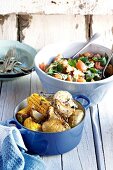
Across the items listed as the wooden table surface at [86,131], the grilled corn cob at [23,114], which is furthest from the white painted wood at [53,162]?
the grilled corn cob at [23,114]

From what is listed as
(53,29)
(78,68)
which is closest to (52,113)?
(78,68)

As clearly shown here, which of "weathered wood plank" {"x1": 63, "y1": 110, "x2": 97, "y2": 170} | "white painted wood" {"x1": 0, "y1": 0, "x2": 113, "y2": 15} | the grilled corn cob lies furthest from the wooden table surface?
"white painted wood" {"x1": 0, "y1": 0, "x2": 113, "y2": 15}

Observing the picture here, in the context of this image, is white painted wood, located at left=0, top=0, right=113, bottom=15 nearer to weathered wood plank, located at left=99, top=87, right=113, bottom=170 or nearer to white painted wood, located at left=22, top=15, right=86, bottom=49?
white painted wood, located at left=22, top=15, right=86, bottom=49

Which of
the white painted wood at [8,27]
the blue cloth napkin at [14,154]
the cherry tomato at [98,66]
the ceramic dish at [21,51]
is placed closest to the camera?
the blue cloth napkin at [14,154]

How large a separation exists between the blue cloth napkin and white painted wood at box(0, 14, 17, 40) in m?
0.58

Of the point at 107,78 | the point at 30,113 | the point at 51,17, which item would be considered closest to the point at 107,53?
the point at 107,78

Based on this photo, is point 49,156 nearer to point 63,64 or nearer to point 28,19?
point 63,64

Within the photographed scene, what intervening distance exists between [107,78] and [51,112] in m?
0.23

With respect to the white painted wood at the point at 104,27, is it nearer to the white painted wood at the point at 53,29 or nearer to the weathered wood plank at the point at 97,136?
the white painted wood at the point at 53,29

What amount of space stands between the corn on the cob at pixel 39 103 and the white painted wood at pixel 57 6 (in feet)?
1.42

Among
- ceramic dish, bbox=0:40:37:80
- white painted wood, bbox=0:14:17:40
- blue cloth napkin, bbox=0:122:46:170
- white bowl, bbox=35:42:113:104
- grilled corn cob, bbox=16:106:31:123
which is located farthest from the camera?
white painted wood, bbox=0:14:17:40

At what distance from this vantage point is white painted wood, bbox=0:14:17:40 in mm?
1597

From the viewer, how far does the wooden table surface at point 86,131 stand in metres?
1.12

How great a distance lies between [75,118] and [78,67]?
0.25 metres
